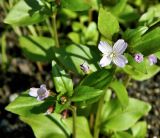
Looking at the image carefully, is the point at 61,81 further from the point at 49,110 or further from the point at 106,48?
the point at 106,48

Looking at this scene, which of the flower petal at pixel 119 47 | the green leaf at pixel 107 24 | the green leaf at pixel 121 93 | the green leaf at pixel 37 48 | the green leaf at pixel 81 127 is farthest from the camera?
the green leaf at pixel 37 48

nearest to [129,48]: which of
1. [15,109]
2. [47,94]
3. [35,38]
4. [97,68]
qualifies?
[97,68]

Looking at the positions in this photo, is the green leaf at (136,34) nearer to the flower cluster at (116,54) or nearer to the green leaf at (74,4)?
the flower cluster at (116,54)

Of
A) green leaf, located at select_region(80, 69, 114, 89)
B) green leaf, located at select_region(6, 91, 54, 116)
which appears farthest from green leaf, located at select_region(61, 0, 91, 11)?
green leaf, located at select_region(6, 91, 54, 116)

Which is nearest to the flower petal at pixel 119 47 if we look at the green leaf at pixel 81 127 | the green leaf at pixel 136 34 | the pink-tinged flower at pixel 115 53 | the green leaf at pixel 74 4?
the pink-tinged flower at pixel 115 53

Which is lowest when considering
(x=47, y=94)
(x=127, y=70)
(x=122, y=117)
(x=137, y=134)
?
(x=137, y=134)

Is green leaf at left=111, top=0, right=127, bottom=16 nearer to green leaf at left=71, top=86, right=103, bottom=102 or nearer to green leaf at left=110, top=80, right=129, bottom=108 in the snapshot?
green leaf at left=110, top=80, right=129, bottom=108

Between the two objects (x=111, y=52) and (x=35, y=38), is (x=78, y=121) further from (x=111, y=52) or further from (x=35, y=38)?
(x=111, y=52)
